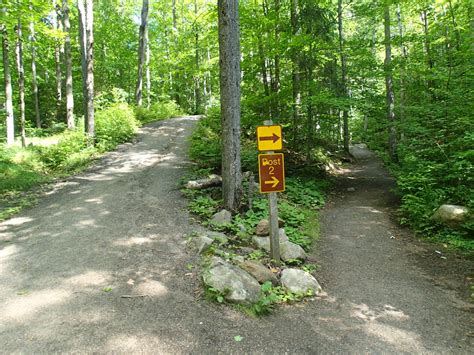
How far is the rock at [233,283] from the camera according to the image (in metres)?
4.32

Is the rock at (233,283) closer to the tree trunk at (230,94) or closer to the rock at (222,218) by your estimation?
the rock at (222,218)

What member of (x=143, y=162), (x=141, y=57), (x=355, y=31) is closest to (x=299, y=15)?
(x=143, y=162)

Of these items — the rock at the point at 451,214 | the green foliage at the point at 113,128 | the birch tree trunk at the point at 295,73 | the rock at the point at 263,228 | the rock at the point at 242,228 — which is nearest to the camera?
the rock at the point at 263,228

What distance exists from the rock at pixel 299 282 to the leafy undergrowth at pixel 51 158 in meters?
6.08

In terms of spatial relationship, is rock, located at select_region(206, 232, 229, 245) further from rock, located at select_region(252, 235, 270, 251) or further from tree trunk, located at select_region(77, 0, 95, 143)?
tree trunk, located at select_region(77, 0, 95, 143)

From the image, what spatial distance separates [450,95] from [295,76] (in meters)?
4.95

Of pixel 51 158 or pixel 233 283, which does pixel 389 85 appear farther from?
pixel 51 158

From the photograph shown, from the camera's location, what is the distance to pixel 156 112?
21.7 meters

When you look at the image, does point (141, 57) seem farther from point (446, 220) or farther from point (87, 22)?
point (446, 220)

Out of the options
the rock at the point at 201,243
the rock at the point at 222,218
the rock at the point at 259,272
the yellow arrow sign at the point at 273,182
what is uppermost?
the yellow arrow sign at the point at 273,182

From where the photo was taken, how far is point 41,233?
20.3 feet

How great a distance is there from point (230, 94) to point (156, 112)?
1570cm

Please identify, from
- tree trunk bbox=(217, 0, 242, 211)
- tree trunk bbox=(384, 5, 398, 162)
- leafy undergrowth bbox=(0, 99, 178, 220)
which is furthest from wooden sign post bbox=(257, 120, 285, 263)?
tree trunk bbox=(384, 5, 398, 162)

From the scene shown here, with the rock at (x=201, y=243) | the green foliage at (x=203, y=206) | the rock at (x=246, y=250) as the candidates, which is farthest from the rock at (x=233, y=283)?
the green foliage at (x=203, y=206)
